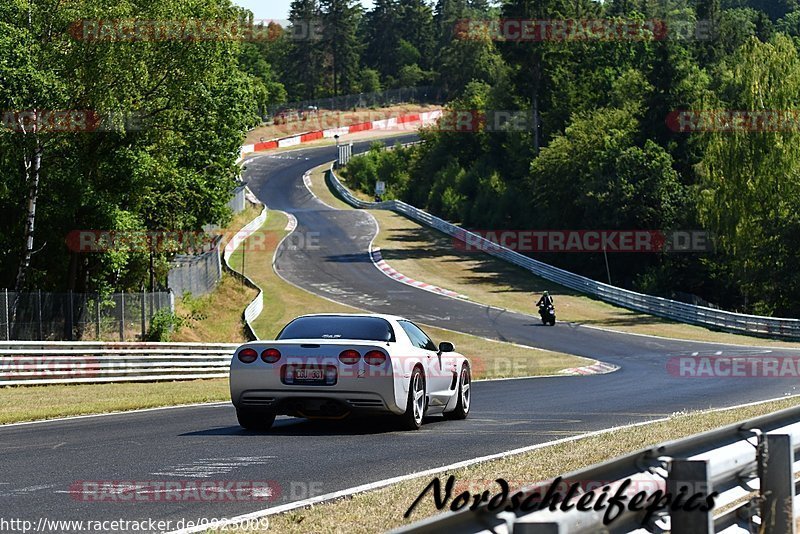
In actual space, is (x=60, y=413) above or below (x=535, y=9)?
below

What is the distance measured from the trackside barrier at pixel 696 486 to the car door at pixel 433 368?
6632mm

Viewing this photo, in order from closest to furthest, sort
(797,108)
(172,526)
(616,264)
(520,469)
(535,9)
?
(172,526) → (520,469) → (797,108) → (616,264) → (535,9)

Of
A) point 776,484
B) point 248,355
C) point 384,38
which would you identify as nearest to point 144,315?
point 248,355

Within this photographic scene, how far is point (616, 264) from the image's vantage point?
72.7m

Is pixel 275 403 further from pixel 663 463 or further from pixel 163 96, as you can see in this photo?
pixel 163 96

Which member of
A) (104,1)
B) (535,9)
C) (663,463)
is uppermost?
(535,9)

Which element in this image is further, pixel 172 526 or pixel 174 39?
pixel 174 39

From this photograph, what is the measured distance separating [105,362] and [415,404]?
15.9 meters

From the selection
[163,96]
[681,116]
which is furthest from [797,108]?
[163,96]

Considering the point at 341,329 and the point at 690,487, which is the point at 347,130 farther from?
the point at 690,487

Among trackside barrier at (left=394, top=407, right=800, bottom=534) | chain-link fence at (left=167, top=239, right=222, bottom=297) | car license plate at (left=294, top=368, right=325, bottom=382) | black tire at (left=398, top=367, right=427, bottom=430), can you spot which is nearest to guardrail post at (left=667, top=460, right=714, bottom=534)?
trackside barrier at (left=394, top=407, right=800, bottom=534)

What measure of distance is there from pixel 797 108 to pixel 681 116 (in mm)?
15802

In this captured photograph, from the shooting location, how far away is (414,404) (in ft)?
42.8

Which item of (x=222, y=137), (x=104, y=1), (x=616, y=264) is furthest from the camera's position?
(x=616, y=264)
